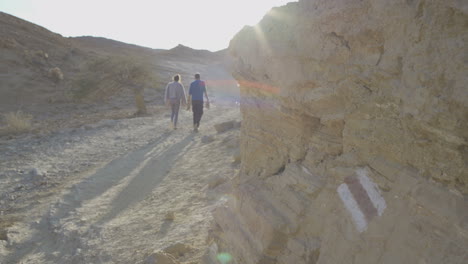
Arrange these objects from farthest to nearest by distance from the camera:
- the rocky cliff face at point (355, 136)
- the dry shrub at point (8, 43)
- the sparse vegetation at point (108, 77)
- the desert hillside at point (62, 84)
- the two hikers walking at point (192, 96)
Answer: the dry shrub at point (8, 43), the sparse vegetation at point (108, 77), the desert hillside at point (62, 84), the two hikers walking at point (192, 96), the rocky cliff face at point (355, 136)

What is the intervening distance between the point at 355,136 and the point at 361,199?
332 mm

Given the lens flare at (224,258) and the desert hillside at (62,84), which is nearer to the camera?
the lens flare at (224,258)

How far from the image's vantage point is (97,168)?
681cm

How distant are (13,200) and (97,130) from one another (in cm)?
458

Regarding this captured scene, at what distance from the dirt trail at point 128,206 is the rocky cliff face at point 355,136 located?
1.29 m

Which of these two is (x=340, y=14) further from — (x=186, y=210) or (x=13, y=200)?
→ (x=13, y=200)

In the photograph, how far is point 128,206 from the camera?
496 centimetres

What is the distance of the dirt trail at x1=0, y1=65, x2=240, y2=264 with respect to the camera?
3852 mm

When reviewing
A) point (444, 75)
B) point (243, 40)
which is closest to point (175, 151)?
point (243, 40)

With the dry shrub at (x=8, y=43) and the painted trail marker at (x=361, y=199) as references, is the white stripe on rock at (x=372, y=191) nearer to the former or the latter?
the painted trail marker at (x=361, y=199)

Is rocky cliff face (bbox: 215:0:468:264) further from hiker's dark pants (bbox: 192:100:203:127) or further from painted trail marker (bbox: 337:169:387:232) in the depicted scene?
hiker's dark pants (bbox: 192:100:203:127)

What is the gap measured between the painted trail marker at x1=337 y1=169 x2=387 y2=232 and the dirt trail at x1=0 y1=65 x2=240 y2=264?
6.10ft

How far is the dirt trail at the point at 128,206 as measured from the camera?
3852 millimetres

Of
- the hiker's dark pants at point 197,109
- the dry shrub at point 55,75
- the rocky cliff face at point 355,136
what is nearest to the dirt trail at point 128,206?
the hiker's dark pants at point 197,109
